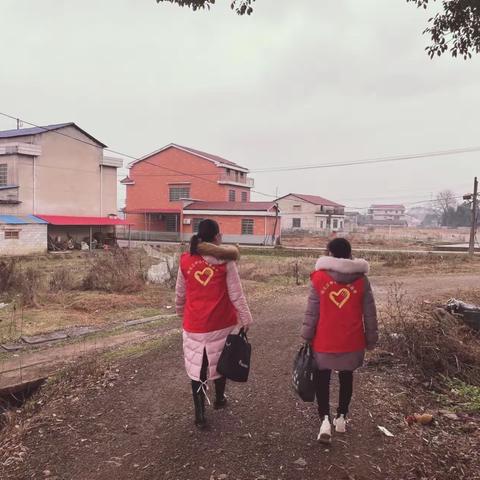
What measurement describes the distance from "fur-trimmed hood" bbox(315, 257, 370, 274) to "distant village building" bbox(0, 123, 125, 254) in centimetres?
2695

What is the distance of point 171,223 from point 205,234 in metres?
44.8

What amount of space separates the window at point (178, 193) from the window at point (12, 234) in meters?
22.2

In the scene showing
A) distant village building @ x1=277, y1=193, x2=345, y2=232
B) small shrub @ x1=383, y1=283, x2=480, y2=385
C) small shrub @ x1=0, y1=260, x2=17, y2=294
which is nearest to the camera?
small shrub @ x1=383, y1=283, x2=480, y2=385

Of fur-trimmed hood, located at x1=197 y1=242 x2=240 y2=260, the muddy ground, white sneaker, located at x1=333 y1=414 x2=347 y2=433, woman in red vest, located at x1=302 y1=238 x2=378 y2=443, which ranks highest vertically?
fur-trimmed hood, located at x1=197 y1=242 x2=240 y2=260

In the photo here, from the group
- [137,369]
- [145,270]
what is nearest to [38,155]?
[145,270]

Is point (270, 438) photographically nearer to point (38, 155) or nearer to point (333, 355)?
point (333, 355)

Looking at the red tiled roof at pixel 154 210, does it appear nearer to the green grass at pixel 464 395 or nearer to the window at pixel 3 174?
the window at pixel 3 174

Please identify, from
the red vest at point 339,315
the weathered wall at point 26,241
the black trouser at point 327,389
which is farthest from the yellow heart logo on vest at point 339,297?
the weathered wall at point 26,241

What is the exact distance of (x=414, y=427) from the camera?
391cm

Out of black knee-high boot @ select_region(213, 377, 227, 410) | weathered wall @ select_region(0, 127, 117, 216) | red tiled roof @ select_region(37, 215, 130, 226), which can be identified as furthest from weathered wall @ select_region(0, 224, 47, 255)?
black knee-high boot @ select_region(213, 377, 227, 410)

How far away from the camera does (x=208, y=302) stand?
369 centimetres

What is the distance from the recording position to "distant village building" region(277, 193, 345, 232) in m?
59.7

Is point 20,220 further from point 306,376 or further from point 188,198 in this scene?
point 306,376

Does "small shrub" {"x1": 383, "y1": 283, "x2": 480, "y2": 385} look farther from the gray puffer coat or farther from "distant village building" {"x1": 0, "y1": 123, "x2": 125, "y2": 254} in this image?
"distant village building" {"x1": 0, "y1": 123, "x2": 125, "y2": 254}
